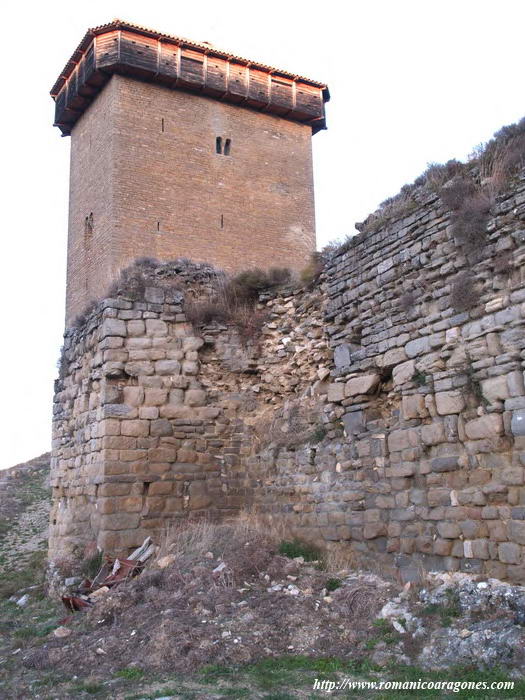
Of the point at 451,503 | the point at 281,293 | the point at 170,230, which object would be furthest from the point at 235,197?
the point at 451,503

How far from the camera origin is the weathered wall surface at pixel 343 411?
6168mm

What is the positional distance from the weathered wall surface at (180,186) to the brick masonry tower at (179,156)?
40 millimetres

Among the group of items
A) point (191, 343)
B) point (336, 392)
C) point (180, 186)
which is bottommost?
point (336, 392)

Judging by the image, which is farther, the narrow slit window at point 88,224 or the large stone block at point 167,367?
the narrow slit window at point 88,224

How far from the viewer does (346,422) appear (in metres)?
8.02

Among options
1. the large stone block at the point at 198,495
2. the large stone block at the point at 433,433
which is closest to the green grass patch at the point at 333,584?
the large stone block at the point at 433,433

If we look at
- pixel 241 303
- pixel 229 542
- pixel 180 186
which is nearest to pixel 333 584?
pixel 229 542

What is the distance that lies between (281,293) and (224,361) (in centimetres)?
130

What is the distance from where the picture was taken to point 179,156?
23766 mm

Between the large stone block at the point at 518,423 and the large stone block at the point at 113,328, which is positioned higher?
the large stone block at the point at 113,328

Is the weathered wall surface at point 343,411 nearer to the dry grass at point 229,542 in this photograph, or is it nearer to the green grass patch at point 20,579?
the dry grass at point 229,542

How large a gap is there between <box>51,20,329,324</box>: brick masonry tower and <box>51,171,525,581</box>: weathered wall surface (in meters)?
12.6

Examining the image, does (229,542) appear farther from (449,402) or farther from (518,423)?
(518,423)

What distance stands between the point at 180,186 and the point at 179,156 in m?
1.11
